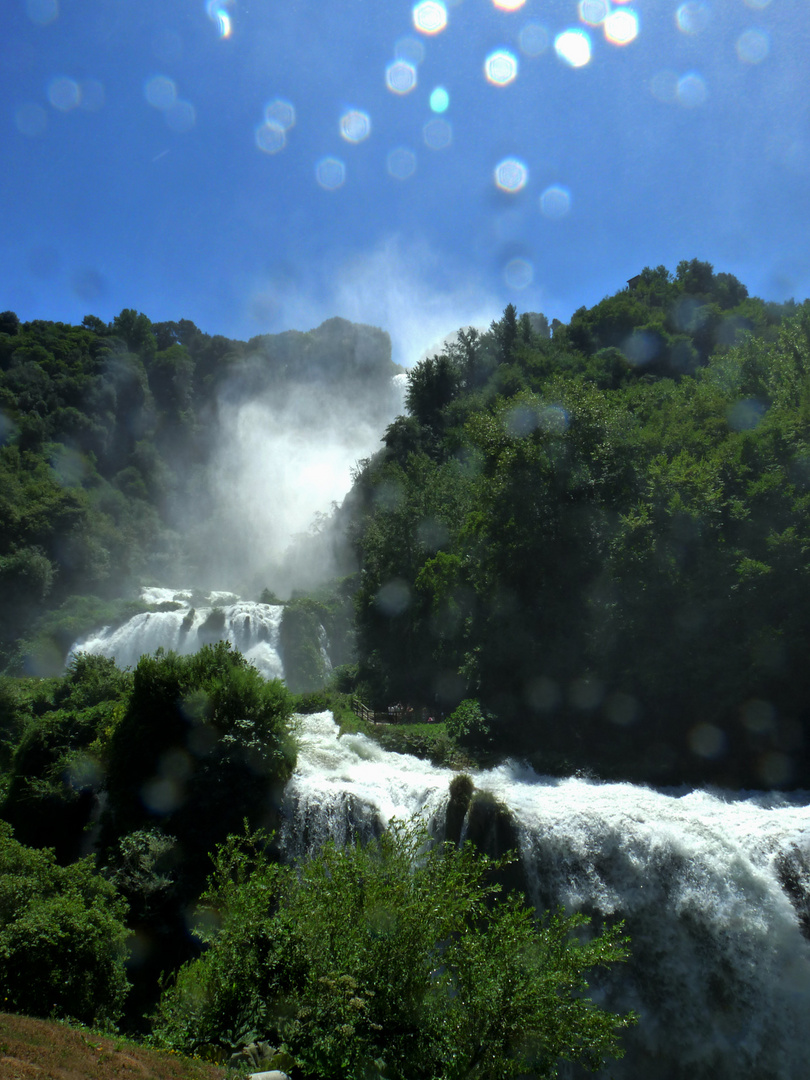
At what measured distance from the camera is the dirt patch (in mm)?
6098

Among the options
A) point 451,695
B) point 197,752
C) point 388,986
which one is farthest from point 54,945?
point 451,695

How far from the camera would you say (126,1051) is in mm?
7246

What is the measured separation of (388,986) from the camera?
6461 mm

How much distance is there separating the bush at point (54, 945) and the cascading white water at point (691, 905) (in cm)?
599

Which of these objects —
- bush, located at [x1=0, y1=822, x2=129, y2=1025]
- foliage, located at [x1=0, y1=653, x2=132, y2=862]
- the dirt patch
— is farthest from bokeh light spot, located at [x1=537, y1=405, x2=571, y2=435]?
the dirt patch

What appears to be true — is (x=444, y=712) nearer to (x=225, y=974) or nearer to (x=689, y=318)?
(x=225, y=974)

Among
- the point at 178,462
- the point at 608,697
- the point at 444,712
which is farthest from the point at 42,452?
the point at 608,697

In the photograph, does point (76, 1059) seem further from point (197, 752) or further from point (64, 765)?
point (64, 765)

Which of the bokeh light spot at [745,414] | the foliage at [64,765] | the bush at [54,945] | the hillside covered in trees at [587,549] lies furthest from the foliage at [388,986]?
the bokeh light spot at [745,414]

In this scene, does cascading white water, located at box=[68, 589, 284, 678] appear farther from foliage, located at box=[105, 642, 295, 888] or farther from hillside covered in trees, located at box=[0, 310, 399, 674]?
foliage, located at box=[105, 642, 295, 888]

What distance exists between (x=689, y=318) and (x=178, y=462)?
62.9m

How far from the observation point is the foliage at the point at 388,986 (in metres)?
6.18

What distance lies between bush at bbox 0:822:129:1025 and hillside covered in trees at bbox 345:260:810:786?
491 inches

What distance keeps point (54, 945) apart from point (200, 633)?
3249cm
